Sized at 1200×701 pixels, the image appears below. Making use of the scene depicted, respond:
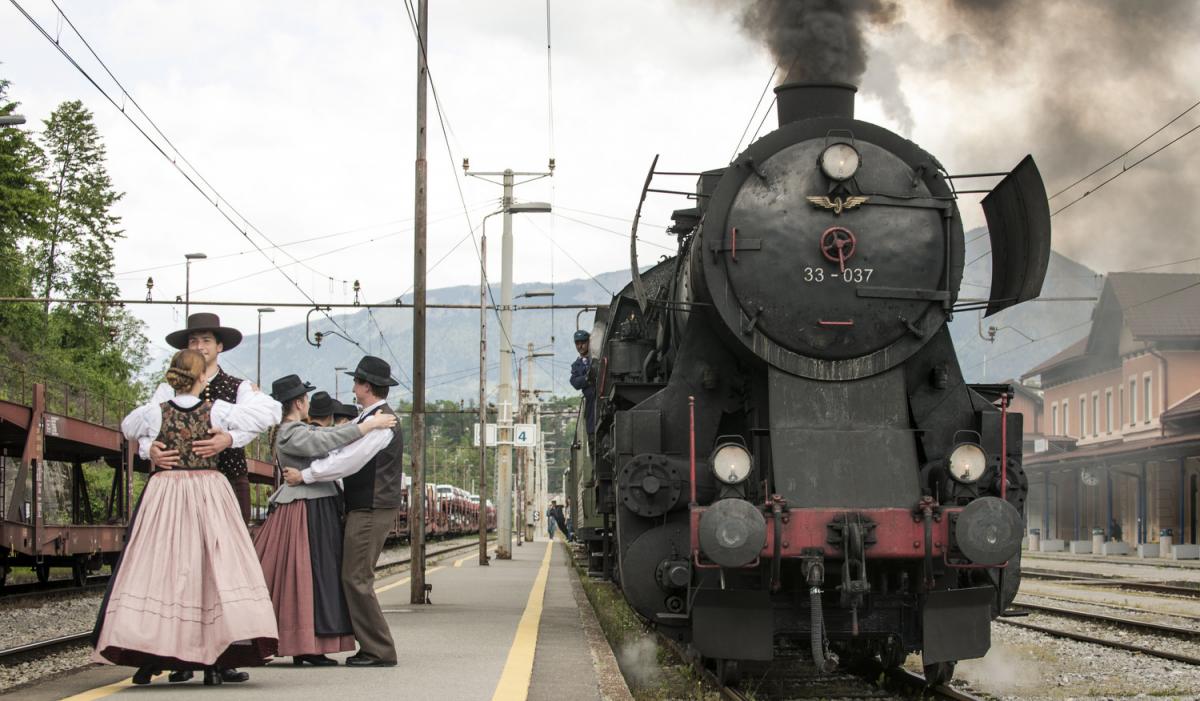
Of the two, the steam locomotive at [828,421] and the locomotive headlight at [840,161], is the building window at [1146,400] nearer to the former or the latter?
the steam locomotive at [828,421]

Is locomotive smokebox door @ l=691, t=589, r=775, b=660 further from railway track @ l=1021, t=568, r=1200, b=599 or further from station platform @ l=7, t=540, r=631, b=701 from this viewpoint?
railway track @ l=1021, t=568, r=1200, b=599

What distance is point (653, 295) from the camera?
12305 mm

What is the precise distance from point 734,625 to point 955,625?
52.2 inches

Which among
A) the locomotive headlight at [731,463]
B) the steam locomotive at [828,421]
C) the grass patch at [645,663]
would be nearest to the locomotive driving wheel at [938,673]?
the steam locomotive at [828,421]

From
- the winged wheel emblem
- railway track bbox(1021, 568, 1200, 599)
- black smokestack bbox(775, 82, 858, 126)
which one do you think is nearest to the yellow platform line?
the winged wheel emblem

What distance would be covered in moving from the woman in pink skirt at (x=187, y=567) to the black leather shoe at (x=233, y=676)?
17cm

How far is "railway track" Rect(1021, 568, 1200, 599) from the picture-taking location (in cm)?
2098

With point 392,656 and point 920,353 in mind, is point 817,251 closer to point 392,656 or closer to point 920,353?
point 920,353

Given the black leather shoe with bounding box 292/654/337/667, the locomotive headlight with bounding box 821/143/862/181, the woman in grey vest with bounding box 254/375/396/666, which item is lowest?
the black leather shoe with bounding box 292/654/337/667

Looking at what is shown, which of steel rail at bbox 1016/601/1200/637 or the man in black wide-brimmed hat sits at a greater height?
the man in black wide-brimmed hat

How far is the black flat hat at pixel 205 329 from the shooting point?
7512 millimetres

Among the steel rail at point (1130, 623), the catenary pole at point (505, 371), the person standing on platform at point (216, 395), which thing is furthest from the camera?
the catenary pole at point (505, 371)

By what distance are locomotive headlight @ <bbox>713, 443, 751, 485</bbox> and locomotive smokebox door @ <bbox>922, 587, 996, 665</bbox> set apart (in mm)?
1319

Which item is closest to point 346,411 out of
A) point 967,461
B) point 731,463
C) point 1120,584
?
point 731,463
